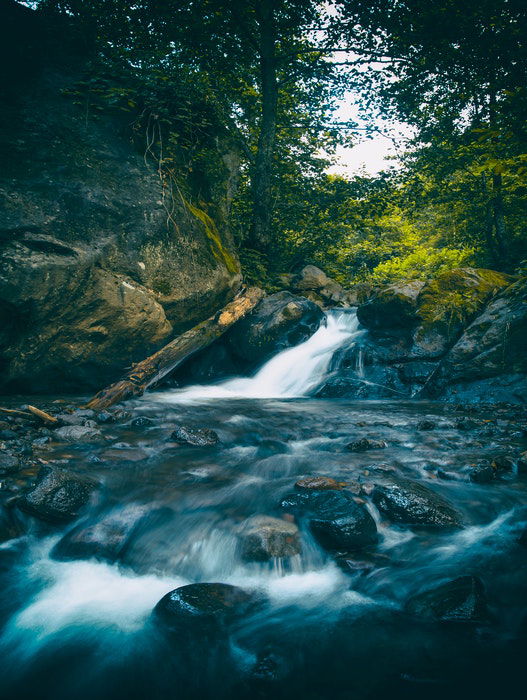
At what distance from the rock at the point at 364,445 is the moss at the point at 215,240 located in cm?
542

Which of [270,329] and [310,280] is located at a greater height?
[310,280]

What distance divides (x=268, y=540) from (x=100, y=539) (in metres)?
1.35

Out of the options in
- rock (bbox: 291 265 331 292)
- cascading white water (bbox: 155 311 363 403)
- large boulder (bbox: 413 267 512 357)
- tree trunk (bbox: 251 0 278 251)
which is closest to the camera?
large boulder (bbox: 413 267 512 357)

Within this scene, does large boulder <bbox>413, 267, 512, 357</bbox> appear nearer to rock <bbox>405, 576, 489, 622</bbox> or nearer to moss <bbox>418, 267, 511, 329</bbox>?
Answer: moss <bbox>418, 267, 511, 329</bbox>

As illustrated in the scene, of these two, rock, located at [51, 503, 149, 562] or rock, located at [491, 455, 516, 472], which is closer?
rock, located at [51, 503, 149, 562]

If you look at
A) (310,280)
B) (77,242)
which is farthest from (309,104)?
(77,242)

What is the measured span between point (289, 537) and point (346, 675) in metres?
1.00

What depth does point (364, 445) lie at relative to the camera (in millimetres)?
4582

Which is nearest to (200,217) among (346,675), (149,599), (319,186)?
(319,186)

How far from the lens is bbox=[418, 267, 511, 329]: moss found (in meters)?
7.86

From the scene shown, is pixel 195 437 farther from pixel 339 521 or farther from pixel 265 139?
pixel 265 139

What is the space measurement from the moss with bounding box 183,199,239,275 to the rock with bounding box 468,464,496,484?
21.6 ft

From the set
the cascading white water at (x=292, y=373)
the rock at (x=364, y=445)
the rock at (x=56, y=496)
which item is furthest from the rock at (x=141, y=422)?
the rock at (x=364, y=445)

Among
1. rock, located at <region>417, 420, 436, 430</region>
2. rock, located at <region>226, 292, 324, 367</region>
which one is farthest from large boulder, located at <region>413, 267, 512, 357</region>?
rock, located at <region>226, 292, 324, 367</region>
